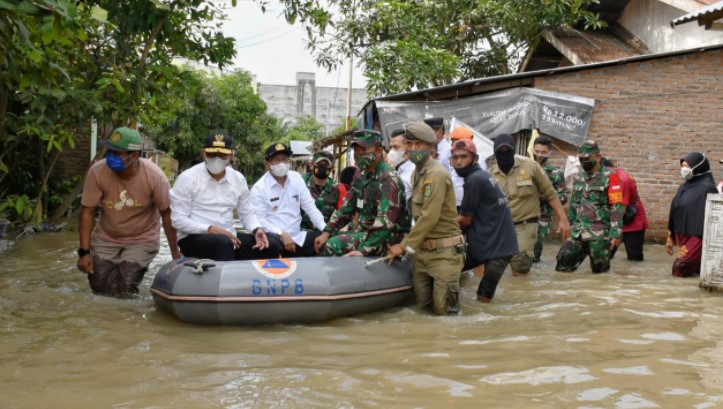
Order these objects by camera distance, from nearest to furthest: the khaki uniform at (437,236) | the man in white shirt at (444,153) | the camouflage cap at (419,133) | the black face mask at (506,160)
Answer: the khaki uniform at (437,236) → the camouflage cap at (419,133) → the man in white shirt at (444,153) → the black face mask at (506,160)

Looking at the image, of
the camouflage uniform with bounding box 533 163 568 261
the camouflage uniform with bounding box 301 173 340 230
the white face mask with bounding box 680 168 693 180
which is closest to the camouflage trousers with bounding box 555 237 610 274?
the camouflage uniform with bounding box 533 163 568 261

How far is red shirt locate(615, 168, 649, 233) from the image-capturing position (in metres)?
8.70

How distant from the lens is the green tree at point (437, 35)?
1488cm

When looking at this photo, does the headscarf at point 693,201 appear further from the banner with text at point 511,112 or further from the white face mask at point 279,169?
the white face mask at point 279,169

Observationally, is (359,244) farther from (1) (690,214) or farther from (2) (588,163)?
(1) (690,214)

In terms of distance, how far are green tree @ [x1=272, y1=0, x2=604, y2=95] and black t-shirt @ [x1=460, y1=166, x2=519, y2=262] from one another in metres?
8.88

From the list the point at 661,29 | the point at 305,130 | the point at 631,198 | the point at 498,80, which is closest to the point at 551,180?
the point at 631,198

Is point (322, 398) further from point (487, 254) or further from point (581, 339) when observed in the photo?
point (487, 254)

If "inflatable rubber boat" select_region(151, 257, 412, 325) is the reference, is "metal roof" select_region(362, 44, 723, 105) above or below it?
above

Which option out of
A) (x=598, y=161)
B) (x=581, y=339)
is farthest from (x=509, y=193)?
(x=581, y=339)

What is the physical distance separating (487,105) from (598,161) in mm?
4270

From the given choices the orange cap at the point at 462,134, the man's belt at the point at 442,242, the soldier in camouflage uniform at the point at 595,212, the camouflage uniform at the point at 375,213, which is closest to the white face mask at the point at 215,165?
the camouflage uniform at the point at 375,213

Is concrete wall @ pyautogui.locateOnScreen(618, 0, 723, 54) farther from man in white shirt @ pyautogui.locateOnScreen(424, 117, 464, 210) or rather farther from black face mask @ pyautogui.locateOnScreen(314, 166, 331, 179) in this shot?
black face mask @ pyautogui.locateOnScreen(314, 166, 331, 179)

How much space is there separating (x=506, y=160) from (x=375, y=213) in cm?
221
